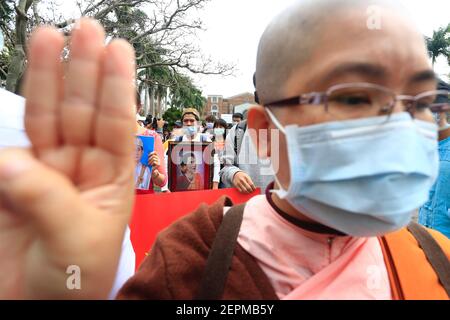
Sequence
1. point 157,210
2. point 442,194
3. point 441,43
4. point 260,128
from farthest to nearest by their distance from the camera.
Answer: point 441,43, point 442,194, point 157,210, point 260,128

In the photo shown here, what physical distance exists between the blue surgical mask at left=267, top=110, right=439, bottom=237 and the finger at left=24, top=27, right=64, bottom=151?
1.83 ft

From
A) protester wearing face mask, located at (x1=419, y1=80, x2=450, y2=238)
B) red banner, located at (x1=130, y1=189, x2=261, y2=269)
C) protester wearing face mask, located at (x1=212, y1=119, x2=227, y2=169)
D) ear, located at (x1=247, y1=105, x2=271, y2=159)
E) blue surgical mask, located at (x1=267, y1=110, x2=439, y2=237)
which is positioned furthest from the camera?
protester wearing face mask, located at (x1=212, y1=119, x2=227, y2=169)

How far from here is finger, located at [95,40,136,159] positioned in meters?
0.72

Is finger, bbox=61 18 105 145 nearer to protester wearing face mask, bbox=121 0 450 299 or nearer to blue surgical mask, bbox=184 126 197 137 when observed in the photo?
protester wearing face mask, bbox=121 0 450 299

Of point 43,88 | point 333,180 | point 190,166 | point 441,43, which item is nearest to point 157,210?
point 190,166

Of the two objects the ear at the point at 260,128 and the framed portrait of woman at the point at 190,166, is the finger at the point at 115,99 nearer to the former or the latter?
the ear at the point at 260,128

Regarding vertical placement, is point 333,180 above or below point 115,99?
below

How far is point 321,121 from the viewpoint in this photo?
94 centimetres

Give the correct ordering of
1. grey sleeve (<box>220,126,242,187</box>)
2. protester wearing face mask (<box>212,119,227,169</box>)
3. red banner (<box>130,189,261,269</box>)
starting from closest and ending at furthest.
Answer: red banner (<box>130,189,261,269</box>), grey sleeve (<box>220,126,242,187</box>), protester wearing face mask (<box>212,119,227,169</box>)

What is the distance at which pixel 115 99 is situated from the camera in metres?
0.72

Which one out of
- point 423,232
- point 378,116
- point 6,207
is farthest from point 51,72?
point 423,232

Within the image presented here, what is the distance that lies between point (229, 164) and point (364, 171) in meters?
2.15

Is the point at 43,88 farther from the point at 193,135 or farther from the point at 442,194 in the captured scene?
the point at 193,135

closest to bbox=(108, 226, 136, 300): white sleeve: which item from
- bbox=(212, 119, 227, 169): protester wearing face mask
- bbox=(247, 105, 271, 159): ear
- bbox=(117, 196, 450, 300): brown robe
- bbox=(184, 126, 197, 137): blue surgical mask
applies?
bbox=(117, 196, 450, 300): brown robe
